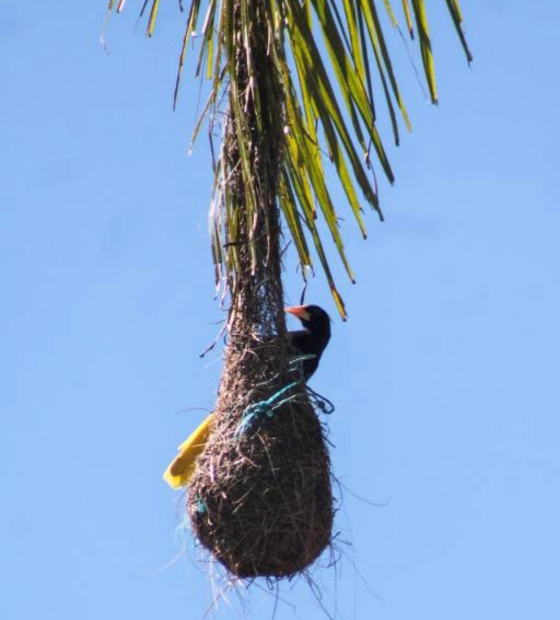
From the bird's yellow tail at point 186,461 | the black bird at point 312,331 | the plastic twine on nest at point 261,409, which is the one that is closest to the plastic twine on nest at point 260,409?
the plastic twine on nest at point 261,409

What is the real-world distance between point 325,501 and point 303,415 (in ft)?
0.85

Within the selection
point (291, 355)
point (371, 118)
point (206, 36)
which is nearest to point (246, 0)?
point (206, 36)

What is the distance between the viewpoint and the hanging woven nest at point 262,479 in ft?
9.29

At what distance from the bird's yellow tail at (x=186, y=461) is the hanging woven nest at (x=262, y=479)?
0.58ft

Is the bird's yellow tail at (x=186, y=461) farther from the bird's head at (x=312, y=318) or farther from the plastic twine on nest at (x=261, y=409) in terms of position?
the bird's head at (x=312, y=318)

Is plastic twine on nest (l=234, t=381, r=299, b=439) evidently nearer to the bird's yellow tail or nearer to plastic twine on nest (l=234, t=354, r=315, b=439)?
plastic twine on nest (l=234, t=354, r=315, b=439)

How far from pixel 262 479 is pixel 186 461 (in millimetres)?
502

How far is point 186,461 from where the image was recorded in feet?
10.9

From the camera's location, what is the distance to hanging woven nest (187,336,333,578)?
2830 millimetres

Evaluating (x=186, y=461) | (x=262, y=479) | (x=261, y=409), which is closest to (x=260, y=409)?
(x=261, y=409)

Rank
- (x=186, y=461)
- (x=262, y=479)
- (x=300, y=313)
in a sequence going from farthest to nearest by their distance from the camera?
1. (x=300, y=313)
2. (x=186, y=461)
3. (x=262, y=479)

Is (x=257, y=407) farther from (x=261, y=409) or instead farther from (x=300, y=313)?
(x=300, y=313)

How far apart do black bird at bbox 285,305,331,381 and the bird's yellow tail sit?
58cm

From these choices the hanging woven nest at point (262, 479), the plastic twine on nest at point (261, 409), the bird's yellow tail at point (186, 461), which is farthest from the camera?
the bird's yellow tail at point (186, 461)
